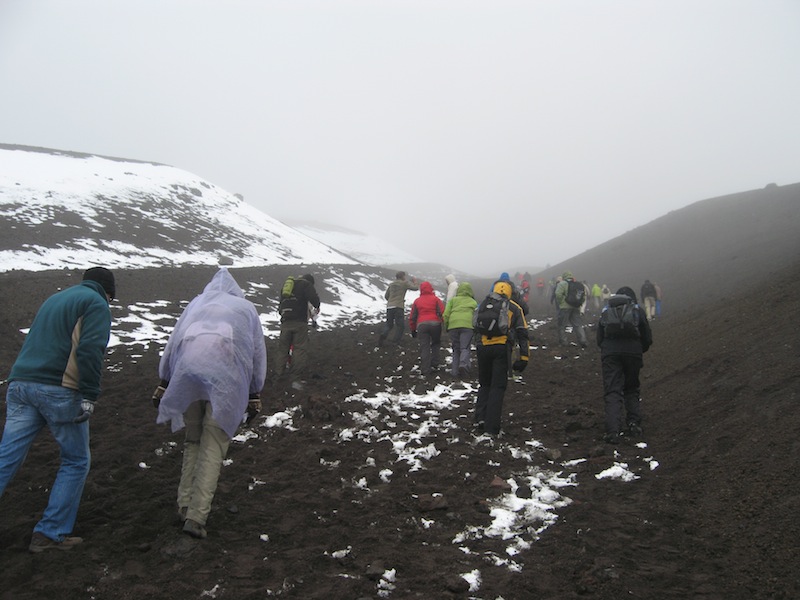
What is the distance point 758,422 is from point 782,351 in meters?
2.20

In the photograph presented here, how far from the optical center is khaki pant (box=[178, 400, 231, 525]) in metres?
4.36

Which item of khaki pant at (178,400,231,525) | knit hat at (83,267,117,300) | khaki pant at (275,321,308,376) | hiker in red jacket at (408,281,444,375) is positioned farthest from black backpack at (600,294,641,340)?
knit hat at (83,267,117,300)

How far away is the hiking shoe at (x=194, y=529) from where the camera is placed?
4254mm

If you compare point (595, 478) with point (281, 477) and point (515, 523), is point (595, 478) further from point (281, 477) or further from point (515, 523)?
point (281, 477)

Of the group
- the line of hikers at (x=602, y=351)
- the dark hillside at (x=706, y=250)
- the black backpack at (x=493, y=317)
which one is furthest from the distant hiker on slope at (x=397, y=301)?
the dark hillside at (x=706, y=250)

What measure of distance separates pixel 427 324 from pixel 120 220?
2360 cm

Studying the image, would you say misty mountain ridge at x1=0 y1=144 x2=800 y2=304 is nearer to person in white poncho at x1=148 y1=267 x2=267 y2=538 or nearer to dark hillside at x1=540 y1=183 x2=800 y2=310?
dark hillside at x1=540 y1=183 x2=800 y2=310

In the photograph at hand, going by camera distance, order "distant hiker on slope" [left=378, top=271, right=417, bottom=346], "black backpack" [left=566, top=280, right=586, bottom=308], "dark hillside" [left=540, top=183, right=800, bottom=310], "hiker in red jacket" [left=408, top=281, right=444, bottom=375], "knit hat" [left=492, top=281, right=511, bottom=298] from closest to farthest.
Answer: "knit hat" [left=492, top=281, right=511, bottom=298] → "hiker in red jacket" [left=408, top=281, right=444, bottom=375] → "distant hiker on slope" [left=378, top=271, right=417, bottom=346] → "black backpack" [left=566, top=280, right=586, bottom=308] → "dark hillside" [left=540, top=183, right=800, bottom=310]

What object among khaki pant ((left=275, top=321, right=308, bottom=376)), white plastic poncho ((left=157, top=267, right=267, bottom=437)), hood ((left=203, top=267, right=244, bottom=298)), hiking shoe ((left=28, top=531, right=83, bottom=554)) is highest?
hood ((left=203, top=267, right=244, bottom=298))

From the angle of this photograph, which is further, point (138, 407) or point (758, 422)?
point (138, 407)

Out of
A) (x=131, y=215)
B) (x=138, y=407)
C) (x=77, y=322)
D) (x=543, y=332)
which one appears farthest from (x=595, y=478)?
(x=131, y=215)

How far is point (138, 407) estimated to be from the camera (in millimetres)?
8227

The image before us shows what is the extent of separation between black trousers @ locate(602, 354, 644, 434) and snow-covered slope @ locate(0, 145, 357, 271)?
61.1ft

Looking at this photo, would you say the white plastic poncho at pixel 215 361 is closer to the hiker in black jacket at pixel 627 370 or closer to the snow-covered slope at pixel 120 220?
the hiker in black jacket at pixel 627 370
